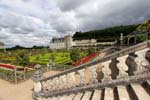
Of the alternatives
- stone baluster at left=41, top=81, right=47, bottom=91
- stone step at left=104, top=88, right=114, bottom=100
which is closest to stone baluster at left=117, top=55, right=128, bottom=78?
stone step at left=104, top=88, right=114, bottom=100

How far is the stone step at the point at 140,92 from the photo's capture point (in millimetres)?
4242

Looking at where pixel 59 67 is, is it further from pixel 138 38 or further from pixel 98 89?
pixel 98 89

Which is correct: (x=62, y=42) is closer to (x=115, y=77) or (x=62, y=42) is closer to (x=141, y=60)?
(x=115, y=77)

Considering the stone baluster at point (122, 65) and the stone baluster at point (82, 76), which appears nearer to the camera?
the stone baluster at point (122, 65)

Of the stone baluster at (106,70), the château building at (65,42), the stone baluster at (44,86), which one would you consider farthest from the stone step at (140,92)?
the château building at (65,42)

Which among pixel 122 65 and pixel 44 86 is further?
pixel 44 86

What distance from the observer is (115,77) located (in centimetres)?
544

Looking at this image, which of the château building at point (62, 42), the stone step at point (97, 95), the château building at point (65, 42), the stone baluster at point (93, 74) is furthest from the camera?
the château building at point (62, 42)

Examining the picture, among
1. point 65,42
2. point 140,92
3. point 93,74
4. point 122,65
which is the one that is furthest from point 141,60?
point 65,42

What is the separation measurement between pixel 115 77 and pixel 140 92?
108cm

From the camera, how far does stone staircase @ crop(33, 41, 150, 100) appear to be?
4586 mm

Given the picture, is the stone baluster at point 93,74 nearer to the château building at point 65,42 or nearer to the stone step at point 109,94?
the stone step at point 109,94

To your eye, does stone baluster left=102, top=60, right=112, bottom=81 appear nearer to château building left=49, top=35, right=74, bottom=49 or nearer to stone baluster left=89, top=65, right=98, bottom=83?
stone baluster left=89, top=65, right=98, bottom=83

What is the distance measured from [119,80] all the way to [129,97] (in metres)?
0.58
